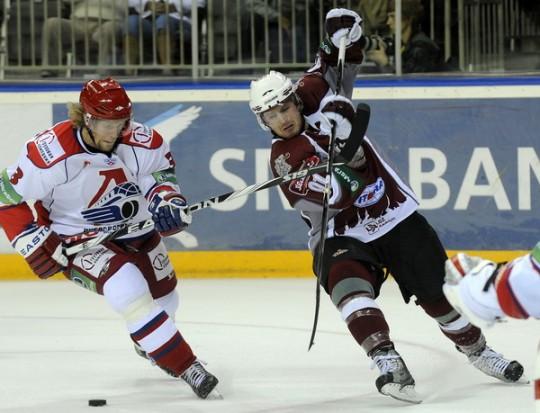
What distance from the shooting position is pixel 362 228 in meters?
3.96

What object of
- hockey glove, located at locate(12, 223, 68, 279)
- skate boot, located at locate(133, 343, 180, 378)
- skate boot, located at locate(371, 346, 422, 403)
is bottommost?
skate boot, located at locate(133, 343, 180, 378)

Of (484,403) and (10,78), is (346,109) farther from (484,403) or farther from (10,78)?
(10,78)

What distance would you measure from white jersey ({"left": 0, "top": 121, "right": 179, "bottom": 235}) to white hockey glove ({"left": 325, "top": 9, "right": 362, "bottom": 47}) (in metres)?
0.66

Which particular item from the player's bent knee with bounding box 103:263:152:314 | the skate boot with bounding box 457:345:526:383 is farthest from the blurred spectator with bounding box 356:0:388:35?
the player's bent knee with bounding box 103:263:152:314

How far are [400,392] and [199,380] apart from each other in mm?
589

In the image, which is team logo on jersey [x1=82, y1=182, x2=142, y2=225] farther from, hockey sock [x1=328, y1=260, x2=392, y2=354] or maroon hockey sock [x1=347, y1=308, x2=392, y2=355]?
maroon hockey sock [x1=347, y1=308, x2=392, y2=355]

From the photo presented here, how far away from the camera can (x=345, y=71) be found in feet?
14.1

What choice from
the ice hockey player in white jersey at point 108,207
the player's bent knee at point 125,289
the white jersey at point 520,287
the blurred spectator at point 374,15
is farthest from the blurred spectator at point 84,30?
the white jersey at point 520,287

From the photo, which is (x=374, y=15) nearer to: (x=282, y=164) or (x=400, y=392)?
(x=282, y=164)

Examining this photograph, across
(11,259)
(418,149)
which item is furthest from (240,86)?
(11,259)

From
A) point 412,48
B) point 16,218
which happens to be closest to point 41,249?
point 16,218

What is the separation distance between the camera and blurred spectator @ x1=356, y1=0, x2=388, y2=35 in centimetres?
661

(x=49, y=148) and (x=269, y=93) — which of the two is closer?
(x=269, y=93)

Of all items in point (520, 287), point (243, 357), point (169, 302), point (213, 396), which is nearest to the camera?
point (520, 287)
